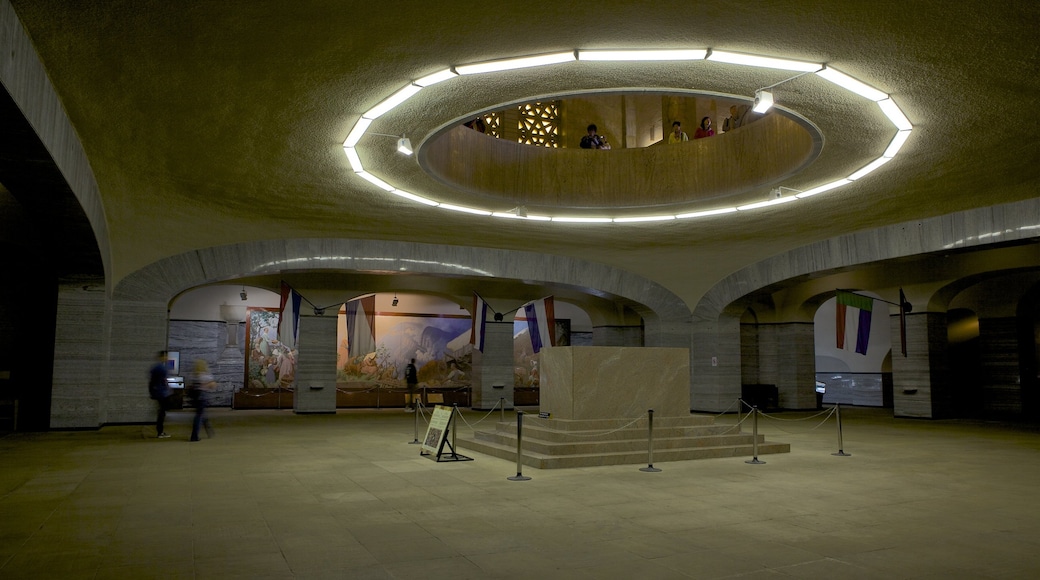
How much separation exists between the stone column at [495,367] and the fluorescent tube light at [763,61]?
1629cm

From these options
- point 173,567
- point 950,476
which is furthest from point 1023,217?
point 173,567

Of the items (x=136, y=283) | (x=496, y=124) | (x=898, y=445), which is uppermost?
(x=496, y=124)

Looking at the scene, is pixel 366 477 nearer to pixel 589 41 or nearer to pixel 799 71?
pixel 589 41

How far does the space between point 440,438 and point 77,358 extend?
356 inches

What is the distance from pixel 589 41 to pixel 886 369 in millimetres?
24361

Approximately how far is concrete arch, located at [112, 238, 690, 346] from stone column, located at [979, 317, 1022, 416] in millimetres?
8930

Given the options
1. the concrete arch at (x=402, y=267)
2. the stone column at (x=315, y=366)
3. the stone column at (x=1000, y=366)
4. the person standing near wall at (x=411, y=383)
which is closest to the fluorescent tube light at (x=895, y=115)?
the concrete arch at (x=402, y=267)

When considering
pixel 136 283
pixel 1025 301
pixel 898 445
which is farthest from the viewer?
pixel 1025 301

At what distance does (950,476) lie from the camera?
Answer: 9.49m

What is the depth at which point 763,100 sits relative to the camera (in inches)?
344

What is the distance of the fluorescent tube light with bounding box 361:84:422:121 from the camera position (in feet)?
29.0

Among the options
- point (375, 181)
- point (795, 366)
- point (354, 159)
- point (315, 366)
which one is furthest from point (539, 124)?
point (795, 366)

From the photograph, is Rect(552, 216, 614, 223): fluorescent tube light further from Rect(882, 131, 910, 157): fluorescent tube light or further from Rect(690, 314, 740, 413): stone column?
Rect(882, 131, 910, 157): fluorescent tube light

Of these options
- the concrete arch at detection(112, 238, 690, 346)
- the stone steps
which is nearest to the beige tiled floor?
the stone steps
